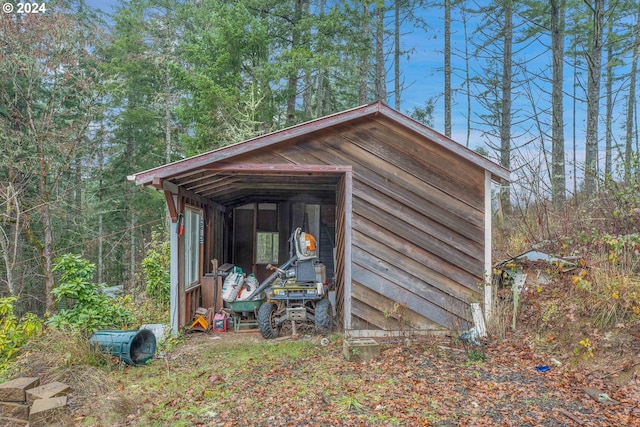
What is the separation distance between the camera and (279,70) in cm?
1161

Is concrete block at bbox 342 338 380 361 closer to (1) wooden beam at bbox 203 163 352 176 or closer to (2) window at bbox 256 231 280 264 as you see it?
(1) wooden beam at bbox 203 163 352 176

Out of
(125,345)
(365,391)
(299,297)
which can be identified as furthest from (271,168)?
(365,391)

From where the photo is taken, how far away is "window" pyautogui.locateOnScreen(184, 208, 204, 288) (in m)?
6.95

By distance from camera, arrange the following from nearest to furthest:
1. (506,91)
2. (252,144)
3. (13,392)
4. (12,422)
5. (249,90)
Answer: (12,422) → (13,392) → (252,144) → (249,90) → (506,91)

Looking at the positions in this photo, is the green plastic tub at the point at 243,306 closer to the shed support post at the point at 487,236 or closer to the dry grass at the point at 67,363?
the dry grass at the point at 67,363

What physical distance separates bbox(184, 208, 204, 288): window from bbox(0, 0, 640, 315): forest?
169 cm

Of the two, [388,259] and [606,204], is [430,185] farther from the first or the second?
[606,204]

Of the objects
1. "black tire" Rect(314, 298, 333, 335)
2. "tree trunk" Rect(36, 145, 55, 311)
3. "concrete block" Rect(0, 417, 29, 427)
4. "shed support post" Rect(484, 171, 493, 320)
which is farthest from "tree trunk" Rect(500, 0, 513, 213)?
"concrete block" Rect(0, 417, 29, 427)

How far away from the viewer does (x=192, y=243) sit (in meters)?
7.35

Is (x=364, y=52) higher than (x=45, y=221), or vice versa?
(x=364, y=52)

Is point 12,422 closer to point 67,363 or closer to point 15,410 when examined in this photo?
point 15,410

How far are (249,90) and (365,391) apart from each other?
10.1 m

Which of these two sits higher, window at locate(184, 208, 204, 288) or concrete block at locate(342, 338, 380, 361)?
window at locate(184, 208, 204, 288)

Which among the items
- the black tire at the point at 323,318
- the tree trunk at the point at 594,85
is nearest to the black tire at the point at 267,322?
the black tire at the point at 323,318
